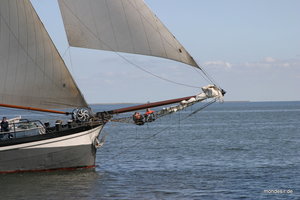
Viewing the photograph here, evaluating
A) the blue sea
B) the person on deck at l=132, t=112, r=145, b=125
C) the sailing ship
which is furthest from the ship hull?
the person on deck at l=132, t=112, r=145, b=125

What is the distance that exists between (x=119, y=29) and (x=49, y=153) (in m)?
7.50

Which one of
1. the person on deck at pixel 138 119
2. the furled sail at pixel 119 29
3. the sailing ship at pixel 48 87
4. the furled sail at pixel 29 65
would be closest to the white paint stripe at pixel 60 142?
the sailing ship at pixel 48 87

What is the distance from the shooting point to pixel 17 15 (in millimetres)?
28125

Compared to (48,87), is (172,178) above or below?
below

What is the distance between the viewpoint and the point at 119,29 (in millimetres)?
26109

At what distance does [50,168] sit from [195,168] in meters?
7.92

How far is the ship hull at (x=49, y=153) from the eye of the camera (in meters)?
28.8

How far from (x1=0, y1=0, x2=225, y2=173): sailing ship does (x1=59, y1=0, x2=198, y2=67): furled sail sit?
46 mm

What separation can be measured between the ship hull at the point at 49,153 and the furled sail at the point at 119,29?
16.2 feet

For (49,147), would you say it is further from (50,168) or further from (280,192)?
(280,192)

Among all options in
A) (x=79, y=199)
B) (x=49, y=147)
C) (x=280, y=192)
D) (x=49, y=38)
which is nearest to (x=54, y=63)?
(x=49, y=38)

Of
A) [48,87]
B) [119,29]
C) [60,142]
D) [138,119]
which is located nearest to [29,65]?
[48,87]

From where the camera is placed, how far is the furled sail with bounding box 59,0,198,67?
25297 mm

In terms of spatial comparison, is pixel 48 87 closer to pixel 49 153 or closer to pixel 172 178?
pixel 49 153
